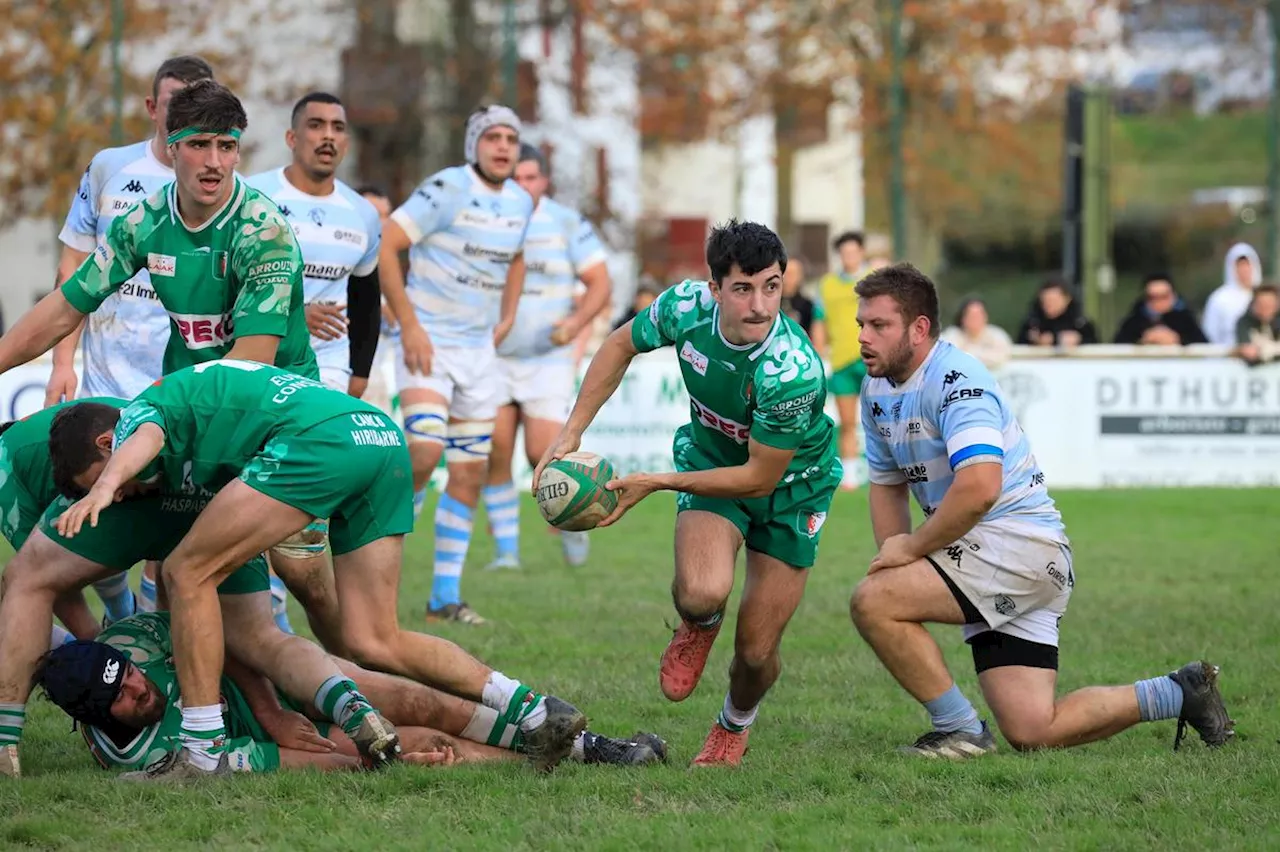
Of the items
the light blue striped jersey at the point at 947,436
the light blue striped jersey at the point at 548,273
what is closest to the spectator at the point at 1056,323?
the light blue striped jersey at the point at 548,273

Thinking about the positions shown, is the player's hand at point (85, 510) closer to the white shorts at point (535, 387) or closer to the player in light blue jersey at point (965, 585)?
the player in light blue jersey at point (965, 585)

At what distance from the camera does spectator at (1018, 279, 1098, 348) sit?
17.7 metres

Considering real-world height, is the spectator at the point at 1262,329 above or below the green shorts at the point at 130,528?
above

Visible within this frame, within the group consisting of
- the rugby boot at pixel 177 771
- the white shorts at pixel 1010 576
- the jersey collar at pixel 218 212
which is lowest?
the rugby boot at pixel 177 771

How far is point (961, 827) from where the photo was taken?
5.34 metres

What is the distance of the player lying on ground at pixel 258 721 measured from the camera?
595 cm

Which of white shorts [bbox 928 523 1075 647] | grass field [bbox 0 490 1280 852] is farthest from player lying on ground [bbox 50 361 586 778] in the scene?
white shorts [bbox 928 523 1075 647]

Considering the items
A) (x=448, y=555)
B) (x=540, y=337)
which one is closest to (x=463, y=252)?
(x=540, y=337)

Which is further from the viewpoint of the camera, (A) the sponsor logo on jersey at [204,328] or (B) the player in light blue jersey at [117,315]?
(B) the player in light blue jersey at [117,315]

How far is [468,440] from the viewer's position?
33.7ft

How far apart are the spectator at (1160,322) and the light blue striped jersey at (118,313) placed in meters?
12.0

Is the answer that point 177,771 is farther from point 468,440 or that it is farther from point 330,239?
point 468,440

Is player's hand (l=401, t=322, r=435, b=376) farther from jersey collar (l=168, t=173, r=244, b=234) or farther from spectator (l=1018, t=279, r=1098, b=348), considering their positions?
spectator (l=1018, t=279, r=1098, b=348)

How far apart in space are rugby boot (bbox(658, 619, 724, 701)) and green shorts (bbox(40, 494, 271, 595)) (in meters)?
1.44
